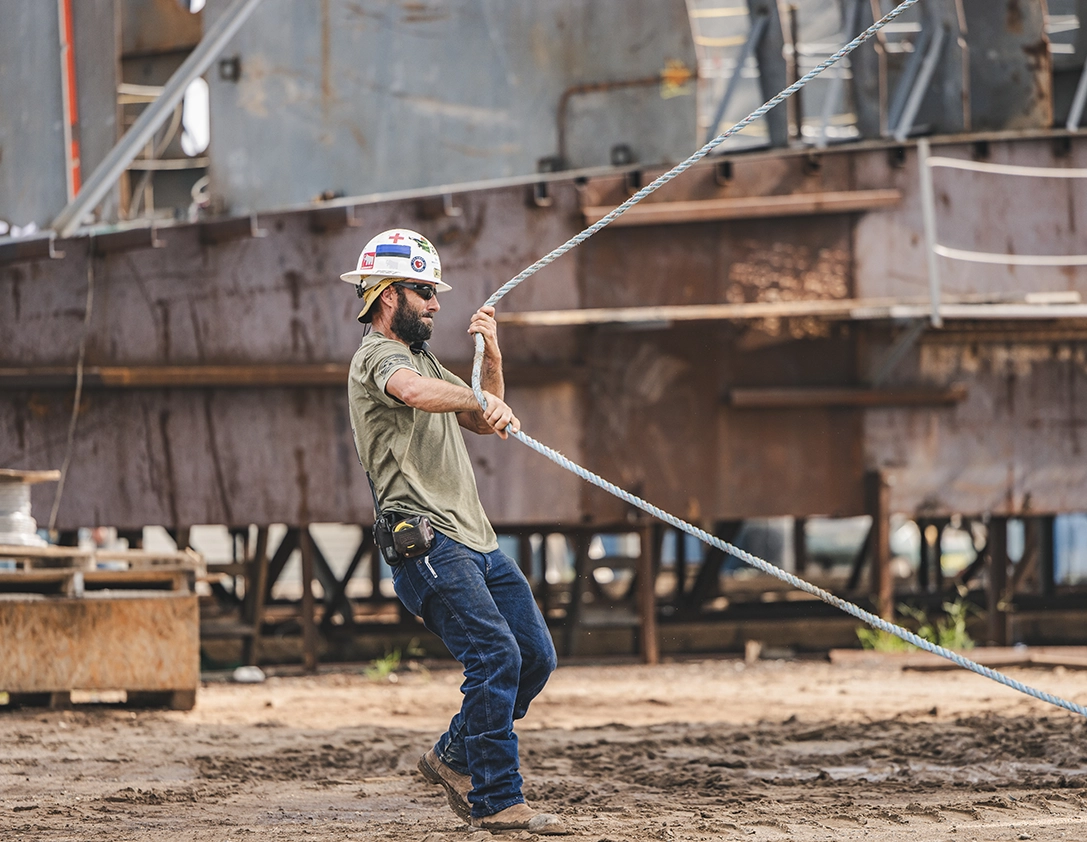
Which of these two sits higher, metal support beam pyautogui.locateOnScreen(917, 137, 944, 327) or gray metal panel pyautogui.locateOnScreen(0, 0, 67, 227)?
gray metal panel pyautogui.locateOnScreen(0, 0, 67, 227)

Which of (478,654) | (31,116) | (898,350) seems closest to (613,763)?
(478,654)

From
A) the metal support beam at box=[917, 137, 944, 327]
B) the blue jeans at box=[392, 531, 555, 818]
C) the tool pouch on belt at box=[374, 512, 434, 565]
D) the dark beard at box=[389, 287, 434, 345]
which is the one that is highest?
the metal support beam at box=[917, 137, 944, 327]

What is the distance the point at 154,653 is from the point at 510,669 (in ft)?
12.9

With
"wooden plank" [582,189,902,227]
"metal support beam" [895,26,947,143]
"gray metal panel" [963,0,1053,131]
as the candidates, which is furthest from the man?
"gray metal panel" [963,0,1053,131]

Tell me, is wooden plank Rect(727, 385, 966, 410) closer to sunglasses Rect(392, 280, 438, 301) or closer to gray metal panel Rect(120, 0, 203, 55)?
sunglasses Rect(392, 280, 438, 301)

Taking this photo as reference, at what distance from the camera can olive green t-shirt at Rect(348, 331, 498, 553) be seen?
4648mm

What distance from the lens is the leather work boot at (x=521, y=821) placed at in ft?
14.7

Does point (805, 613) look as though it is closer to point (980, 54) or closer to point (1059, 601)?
point (1059, 601)

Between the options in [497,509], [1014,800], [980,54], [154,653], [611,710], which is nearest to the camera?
[1014,800]

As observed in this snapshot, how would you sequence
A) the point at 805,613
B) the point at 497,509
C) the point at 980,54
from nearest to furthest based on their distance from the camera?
1. the point at 497,509
2. the point at 980,54
3. the point at 805,613

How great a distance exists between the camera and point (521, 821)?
448cm

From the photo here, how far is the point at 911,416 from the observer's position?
10281mm

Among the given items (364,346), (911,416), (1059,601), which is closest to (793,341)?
(911,416)

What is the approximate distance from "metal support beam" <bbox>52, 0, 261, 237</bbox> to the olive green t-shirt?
16.2 feet
